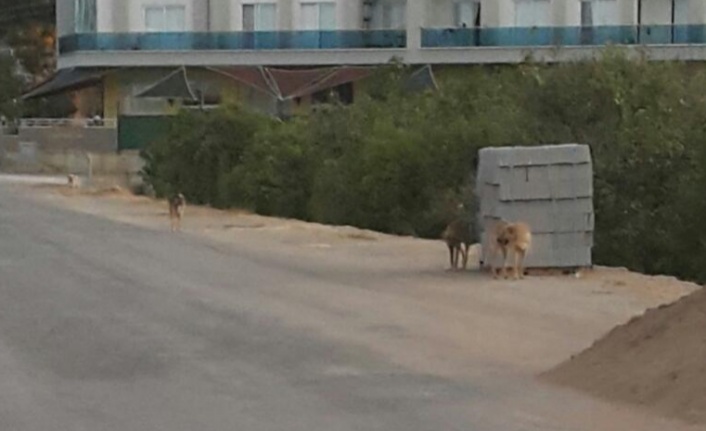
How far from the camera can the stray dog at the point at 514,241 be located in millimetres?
23828

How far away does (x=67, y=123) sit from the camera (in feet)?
253

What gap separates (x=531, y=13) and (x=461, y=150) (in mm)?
31494

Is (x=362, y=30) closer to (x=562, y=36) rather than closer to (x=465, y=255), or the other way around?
(x=562, y=36)

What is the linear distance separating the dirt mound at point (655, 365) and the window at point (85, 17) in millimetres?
62370

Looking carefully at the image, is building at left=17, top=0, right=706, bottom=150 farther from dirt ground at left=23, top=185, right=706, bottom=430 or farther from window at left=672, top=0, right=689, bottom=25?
dirt ground at left=23, top=185, right=706, bottom=430

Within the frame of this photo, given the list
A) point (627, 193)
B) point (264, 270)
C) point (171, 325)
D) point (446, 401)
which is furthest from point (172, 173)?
point (446, 401)

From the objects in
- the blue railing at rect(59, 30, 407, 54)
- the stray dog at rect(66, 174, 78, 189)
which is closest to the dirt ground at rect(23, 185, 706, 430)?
the stray dog at rect(66, 174, 78, 189)

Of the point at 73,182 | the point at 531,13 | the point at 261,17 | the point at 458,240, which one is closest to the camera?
the point at 458,240

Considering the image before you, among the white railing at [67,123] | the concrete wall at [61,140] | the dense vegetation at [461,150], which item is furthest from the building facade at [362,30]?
the dense vegetation at [461,150]

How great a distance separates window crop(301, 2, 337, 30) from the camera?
72438 millimetres

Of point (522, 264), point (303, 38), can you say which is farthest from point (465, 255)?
point (303, 38)

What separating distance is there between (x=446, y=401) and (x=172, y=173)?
4457 centimetres

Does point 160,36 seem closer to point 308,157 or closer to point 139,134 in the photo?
point 139,134

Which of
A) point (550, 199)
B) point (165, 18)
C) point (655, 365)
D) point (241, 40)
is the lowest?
point (655, 365)
